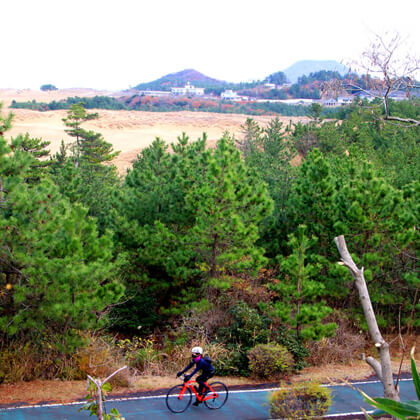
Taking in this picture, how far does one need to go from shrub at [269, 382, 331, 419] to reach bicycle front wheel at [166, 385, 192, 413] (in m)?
2.00

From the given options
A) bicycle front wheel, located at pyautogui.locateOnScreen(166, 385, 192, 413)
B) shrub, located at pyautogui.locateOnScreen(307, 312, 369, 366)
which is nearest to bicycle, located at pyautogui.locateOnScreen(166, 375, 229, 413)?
bicycle front wheel, located at pyautogui.locateOnScreen(166, 385, 192, 413)

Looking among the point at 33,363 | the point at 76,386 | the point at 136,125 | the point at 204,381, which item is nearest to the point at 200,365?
the point at 204,381

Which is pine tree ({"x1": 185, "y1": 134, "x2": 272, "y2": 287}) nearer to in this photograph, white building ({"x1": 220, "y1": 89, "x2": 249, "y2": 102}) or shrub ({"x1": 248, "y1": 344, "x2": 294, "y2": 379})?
shrub ({"x1": 248, "y1": 344, "x2": 294, "y2": 379})

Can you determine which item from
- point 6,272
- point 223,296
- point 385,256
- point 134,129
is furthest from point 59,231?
point 134,129

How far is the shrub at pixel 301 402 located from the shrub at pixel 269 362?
3.12m

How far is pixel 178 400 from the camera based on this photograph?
11938mm

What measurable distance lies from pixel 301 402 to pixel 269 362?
10.9 ft

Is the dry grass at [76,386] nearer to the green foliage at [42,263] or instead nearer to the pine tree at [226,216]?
the green foliage at [42,263]

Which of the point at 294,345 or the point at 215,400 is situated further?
the point at 294,345

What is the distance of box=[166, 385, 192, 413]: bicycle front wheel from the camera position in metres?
11.6

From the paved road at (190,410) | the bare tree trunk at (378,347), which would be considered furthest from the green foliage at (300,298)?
the bare tree trunk at (378,347)

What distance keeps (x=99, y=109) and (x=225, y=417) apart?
11962 cm

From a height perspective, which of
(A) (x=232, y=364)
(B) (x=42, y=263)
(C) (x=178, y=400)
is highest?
(B) (x=42, y=263)

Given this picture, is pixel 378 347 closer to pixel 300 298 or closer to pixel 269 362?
pixel 269 362
